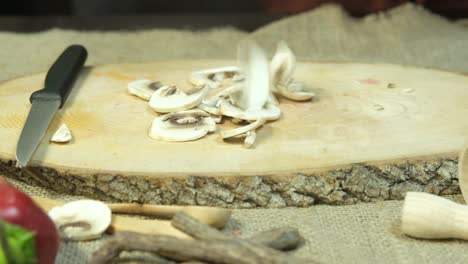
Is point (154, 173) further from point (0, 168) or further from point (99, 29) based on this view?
point (99, 29)

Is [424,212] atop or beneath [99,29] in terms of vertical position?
atop

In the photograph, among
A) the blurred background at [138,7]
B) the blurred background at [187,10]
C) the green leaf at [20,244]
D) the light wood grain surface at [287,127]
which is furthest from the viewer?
the blurred background at [138,7]

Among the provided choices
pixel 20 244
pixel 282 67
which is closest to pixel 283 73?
pixel 282 67

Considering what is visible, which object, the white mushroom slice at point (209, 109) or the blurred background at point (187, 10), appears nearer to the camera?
the white mushroom slice at point (209, 109)

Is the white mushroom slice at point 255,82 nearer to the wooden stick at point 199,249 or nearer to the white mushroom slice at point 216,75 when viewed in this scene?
the white mushroom slice at point 216,75

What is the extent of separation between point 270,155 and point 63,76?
392 millimetres

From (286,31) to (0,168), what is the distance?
3.15ft

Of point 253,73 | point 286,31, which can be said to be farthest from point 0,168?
point 286,31

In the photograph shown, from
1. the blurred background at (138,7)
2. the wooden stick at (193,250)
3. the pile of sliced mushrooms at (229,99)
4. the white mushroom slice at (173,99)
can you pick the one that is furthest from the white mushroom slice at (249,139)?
the blurred background at (138,7)

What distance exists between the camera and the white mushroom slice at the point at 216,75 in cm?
116

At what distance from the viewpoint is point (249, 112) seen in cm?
96

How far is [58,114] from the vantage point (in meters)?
1.01

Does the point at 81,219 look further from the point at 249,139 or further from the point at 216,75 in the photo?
the point at 216,75

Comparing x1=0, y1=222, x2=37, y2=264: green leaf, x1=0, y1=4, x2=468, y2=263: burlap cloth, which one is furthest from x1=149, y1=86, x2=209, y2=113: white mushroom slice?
x1=0, y1=4, x2=468, y2=263: burlap cloth
